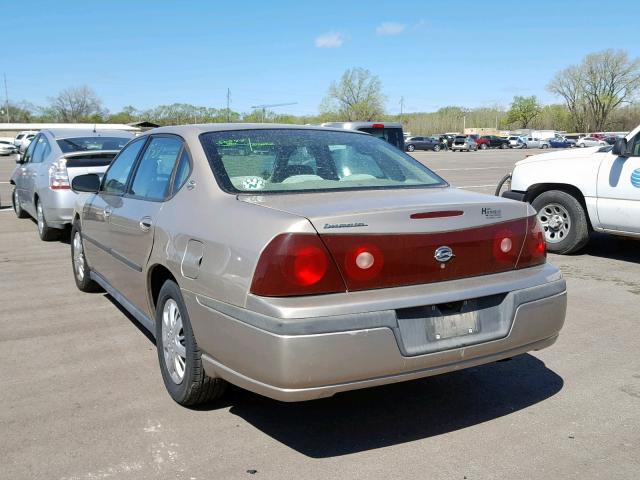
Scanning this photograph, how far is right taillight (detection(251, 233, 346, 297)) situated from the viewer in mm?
Result: 2805

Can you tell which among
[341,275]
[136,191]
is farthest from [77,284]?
[341,275]

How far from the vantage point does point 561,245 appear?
8055 mm

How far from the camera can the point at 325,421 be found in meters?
3.46

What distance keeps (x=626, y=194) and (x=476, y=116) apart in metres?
140

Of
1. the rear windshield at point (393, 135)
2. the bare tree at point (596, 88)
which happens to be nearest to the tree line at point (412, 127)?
the bare tree at point (596, 88)

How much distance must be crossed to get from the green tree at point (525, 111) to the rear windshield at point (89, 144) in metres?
135

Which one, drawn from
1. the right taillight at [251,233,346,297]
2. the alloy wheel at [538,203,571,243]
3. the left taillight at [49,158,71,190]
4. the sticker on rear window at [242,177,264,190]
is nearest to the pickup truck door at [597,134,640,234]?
the alloy wheel at [538,203,571,243]

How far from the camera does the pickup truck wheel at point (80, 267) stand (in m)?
5.97

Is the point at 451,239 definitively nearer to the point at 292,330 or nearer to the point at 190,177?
the point at 292,330

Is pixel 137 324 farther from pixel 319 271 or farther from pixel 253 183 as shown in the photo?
pixel 319 271

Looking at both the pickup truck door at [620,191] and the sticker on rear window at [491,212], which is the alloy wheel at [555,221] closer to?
the pickup truck door at [620,191]

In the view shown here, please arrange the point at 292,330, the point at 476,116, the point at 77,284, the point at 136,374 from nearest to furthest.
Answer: the point at 292,330, the point at 136,374, the point at 77,284, the point at 476,116

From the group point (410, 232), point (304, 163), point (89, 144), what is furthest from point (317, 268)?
point (89, 144)

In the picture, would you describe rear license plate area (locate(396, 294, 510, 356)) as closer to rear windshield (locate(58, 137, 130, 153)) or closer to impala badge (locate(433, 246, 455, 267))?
impala badge (locate(433, 246, 455, 267))
